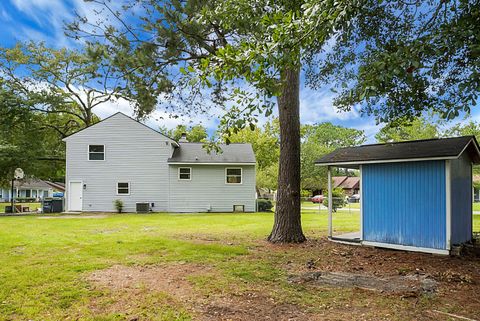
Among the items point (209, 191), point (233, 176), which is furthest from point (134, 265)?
point (233, 176)

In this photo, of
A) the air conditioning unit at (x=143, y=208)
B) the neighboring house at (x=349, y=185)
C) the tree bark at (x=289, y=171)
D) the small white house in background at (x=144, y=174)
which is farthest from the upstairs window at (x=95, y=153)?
the neighboring house at (x=349, y=185)

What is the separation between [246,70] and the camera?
421 cm

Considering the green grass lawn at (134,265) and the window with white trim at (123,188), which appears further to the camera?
the window with white trim at (123,188)

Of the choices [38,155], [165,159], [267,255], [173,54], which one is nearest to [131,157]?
[165,159]

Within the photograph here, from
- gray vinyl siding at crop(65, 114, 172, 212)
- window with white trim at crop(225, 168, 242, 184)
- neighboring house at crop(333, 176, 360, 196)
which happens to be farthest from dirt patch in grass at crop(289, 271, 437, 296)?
neighboring house at crop(333, 176, 360, 196)

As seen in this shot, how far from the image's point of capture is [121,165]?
64.7 feet

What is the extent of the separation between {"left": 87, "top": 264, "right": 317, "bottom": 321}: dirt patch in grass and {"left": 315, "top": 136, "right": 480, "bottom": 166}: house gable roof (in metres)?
4.71

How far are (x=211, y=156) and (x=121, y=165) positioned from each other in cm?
532

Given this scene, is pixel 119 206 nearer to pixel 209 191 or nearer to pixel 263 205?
pixel 209 191

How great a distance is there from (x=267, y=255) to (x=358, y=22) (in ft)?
17.5

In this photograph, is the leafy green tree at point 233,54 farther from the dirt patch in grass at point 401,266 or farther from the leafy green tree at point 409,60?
the dirt patch in grass at point 401,266

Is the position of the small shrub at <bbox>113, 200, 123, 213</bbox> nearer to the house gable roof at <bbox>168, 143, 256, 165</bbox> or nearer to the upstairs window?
the upstairs window

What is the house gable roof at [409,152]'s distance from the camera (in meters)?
6.97

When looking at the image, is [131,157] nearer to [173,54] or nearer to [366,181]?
[173,54]
